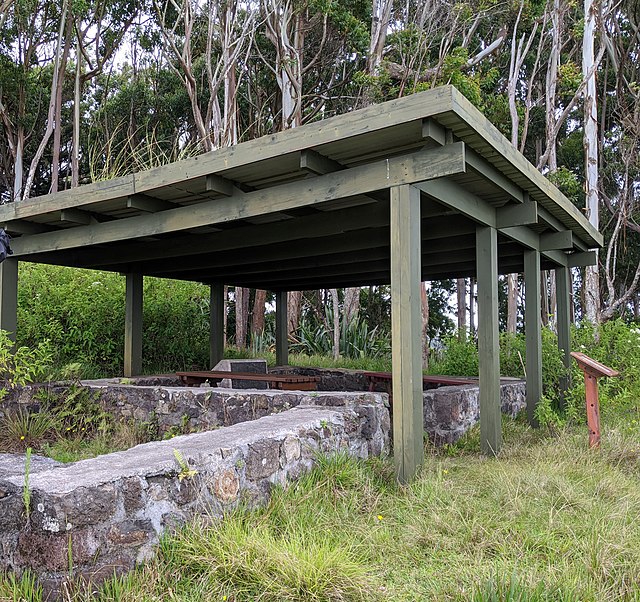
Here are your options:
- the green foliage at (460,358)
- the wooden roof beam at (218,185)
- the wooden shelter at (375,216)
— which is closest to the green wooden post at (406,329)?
the wooden shelter at (375,216)

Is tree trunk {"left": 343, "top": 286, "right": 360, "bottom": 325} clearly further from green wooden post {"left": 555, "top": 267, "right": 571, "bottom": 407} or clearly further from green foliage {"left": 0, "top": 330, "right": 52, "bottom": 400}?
green foliage {"left": 0, "top": 330, "right": 52, "bottom": 400}

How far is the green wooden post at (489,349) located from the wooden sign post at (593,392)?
0.76 metres

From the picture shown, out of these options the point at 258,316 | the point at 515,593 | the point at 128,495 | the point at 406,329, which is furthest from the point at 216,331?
the point at 515,593

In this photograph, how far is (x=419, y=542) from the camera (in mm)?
3090

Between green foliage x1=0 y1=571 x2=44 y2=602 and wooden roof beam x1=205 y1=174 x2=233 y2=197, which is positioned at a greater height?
wooden roof beam x1=205 y1=174 x2=233 y2=197

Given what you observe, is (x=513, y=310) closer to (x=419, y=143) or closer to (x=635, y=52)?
(x=635, y=52)

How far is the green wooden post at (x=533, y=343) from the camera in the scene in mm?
6109

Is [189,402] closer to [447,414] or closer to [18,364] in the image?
[18,364]

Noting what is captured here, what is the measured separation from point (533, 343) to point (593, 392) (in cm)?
105

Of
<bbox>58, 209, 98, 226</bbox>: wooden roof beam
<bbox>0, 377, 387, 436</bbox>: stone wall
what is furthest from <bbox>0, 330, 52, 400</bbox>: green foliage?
<bbox>58, 209, 98, 226</bbox>: wooden roof beam

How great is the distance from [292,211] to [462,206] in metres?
1.41

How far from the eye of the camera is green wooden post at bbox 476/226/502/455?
505 centimetres

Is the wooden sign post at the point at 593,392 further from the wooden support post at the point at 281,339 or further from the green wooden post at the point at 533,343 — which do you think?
the wooden support post at the point at 281,339

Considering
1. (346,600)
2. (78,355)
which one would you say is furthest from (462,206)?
(78,355)
